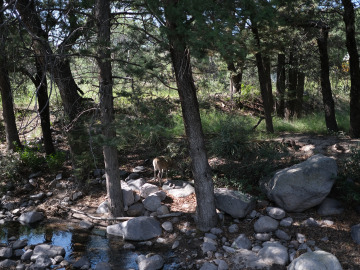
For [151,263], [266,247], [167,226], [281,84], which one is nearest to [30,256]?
[151,263]

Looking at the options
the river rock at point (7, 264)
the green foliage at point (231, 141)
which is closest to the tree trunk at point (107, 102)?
the river rock at point (7, 264)

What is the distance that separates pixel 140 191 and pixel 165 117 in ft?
11.2

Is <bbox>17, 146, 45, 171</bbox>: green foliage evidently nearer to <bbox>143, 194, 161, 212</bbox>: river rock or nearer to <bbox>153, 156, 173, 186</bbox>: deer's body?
<bbox>153, 156, 173, 186</bbox>: deer's body

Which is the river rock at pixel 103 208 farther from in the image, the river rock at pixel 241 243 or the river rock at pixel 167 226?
the river rock at pixel 241 243

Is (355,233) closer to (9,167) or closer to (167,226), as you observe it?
(167,226)

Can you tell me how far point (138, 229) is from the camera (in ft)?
25.2

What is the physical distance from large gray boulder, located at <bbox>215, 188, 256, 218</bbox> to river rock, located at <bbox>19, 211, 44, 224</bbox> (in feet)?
14.5

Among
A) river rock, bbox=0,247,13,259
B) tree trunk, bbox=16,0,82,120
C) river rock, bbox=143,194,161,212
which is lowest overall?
river rock, bbox=0,247,13,259

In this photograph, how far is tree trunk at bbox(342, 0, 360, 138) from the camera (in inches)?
388

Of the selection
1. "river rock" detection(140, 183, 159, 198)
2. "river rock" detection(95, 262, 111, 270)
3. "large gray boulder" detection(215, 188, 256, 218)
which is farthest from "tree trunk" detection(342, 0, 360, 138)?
"river rock" detection(95, 262, 111, 270)

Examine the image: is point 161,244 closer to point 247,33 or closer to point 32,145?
point 247,33

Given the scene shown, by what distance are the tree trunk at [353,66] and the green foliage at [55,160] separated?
28.7 ft

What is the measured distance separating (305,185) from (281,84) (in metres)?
7.50

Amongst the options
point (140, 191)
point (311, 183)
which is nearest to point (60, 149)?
point (140, 191)
